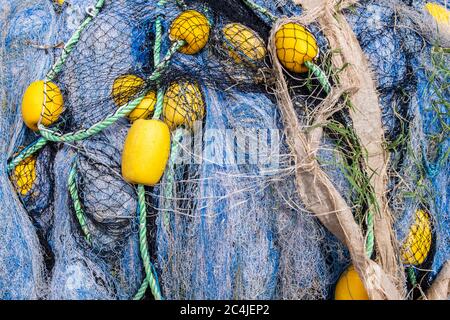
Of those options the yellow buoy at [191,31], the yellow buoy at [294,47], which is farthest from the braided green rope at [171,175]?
the yellow buoy at [294,47]

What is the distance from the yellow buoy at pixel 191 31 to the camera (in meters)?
2.01

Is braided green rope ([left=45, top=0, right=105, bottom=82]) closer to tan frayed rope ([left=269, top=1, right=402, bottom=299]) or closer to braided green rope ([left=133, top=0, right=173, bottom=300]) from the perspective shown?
braided green rope ([left=133, top=0, right=173, bottom=300])

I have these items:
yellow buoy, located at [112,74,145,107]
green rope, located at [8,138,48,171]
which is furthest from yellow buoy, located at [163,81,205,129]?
green rope, located at [8,138,48,171]

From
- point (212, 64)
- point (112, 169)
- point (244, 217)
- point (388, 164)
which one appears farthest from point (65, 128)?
point (388, 164)

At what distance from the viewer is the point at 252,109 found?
1.96m

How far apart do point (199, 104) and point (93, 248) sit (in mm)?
628

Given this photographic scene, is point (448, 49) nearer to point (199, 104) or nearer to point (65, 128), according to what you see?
point (199, 104)

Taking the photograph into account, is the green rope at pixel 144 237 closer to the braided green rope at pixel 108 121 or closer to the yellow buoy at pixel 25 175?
the braided green rope at pixel 108 121

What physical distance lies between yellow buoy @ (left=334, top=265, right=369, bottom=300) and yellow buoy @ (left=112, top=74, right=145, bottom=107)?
952 mm

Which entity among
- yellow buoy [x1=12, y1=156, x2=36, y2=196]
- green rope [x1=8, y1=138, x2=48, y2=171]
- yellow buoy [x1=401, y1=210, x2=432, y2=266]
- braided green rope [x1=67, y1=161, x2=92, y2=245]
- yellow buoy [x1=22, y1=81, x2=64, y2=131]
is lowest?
yellow buoy [x1=401, y1=210, x2=432, y2=266]

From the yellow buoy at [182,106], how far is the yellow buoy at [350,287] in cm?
72

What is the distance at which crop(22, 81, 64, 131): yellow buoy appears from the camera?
203cm

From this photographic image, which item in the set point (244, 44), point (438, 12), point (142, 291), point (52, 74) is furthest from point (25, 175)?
point (438, 12)
